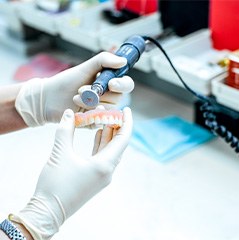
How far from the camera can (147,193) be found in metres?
1.28

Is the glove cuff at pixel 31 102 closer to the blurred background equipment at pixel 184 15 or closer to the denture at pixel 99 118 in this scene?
the denture at pixel 99 118

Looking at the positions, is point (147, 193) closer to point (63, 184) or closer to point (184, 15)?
point (63, 184)

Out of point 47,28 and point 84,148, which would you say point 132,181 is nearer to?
point 84,148

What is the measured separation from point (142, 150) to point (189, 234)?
1.22 ft

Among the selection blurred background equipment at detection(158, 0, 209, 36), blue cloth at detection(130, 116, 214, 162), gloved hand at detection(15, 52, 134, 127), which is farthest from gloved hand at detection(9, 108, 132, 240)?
blurred background equipment at detection(158, 0, 209, 36)

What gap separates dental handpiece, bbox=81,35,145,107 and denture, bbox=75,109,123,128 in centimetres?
3

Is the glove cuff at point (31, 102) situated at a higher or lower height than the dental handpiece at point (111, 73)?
lower

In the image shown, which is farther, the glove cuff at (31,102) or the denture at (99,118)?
the glove cuff at (31,102)

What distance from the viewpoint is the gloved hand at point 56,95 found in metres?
1.13

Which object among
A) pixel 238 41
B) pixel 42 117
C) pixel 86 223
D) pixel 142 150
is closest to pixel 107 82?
pixel 42 117

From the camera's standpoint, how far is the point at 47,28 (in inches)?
75.1

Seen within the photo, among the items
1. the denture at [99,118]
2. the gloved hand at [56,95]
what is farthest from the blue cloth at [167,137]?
the denture at [99,118]

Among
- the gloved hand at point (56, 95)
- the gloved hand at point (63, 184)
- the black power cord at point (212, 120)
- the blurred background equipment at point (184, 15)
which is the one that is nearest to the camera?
the gloved hand at point (63, 184)

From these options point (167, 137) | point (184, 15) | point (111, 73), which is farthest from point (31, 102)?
point (184, 15)
